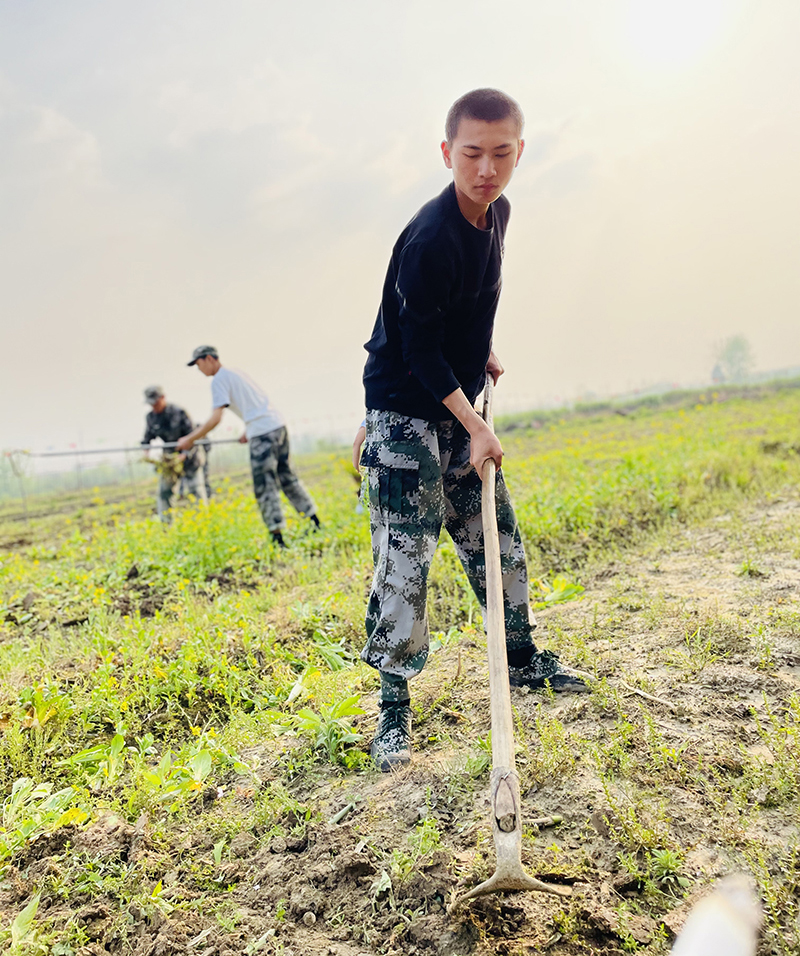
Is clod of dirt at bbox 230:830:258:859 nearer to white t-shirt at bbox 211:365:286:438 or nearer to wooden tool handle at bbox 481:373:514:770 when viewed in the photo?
wooden tool handle at bbox 481:373:514:770

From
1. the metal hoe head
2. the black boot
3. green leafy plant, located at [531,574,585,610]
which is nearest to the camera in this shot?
the metal hoe head

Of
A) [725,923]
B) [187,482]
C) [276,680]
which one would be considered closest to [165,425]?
[187,482]

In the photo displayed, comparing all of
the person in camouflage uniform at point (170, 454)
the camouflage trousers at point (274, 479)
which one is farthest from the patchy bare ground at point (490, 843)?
the person in camouflage uniform at point (170, 454)

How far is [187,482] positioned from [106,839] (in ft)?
20.3

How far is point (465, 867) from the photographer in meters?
1.67

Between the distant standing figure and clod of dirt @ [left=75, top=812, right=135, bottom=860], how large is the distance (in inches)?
148

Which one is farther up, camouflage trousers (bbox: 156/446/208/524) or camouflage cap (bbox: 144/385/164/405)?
camouflage cap (bbox: 144/385/164/405)

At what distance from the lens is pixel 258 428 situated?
5.95 meters

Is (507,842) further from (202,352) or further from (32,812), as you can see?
(202,352)

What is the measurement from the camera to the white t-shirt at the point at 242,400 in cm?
592

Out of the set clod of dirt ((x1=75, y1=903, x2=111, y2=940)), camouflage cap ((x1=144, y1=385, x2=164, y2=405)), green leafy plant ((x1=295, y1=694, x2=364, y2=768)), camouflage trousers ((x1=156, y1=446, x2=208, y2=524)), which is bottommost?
clod of dirt ((x1=75, y1=903, x2=111, y2=940))

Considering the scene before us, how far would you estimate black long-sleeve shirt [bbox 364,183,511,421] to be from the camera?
6.41 feet

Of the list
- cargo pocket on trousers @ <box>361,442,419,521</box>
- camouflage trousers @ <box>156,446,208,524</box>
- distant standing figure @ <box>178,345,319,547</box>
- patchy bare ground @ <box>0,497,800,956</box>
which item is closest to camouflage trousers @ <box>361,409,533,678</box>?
cargo pocket on trousers @ <box>361,442,419,521</box>

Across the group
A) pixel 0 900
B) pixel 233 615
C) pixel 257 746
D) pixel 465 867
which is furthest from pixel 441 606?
pixel 0 900
